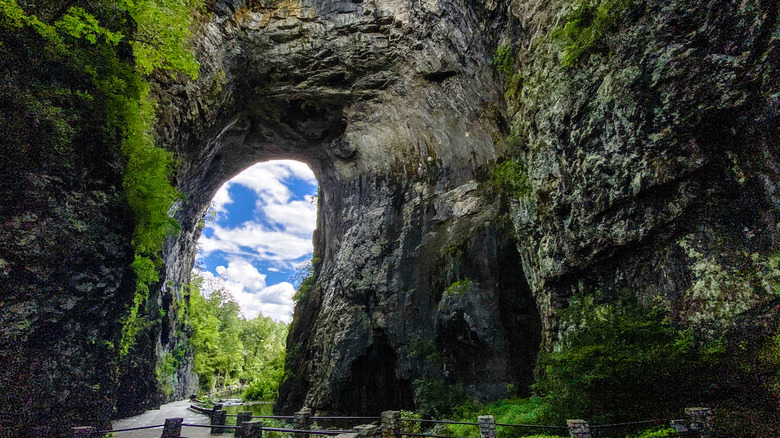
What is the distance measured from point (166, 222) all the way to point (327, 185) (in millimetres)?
12668

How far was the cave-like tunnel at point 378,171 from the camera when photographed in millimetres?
13312

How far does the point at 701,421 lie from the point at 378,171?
15.8m

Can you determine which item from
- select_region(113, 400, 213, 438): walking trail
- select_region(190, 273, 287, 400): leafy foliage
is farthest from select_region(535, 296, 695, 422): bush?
select_region(190, 273, 287, 400): leafy foliage

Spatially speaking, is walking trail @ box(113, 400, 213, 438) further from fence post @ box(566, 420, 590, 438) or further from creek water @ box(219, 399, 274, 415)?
fence post @ box(566, 420, 590, 438)

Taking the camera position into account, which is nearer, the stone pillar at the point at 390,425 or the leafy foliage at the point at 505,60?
the stone pillar at the point at 390,425

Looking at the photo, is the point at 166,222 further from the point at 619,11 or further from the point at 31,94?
the point at 619,11

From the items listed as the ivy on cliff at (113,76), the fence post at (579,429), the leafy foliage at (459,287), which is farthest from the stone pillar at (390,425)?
the ivy on cliff at (113,76)

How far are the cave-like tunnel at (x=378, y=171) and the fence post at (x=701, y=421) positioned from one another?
6435 millimetres

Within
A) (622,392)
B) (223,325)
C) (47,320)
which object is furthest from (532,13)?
(223,325)

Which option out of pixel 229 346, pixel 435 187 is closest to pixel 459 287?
pixel 435 187

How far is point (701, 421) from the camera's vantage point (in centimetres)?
553

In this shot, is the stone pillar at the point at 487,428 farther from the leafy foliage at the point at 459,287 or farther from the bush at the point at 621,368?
the leafy foliage at the point at 459,287

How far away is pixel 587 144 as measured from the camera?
935cm

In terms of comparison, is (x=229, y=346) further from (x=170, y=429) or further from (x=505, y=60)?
(x=505, y=60)
